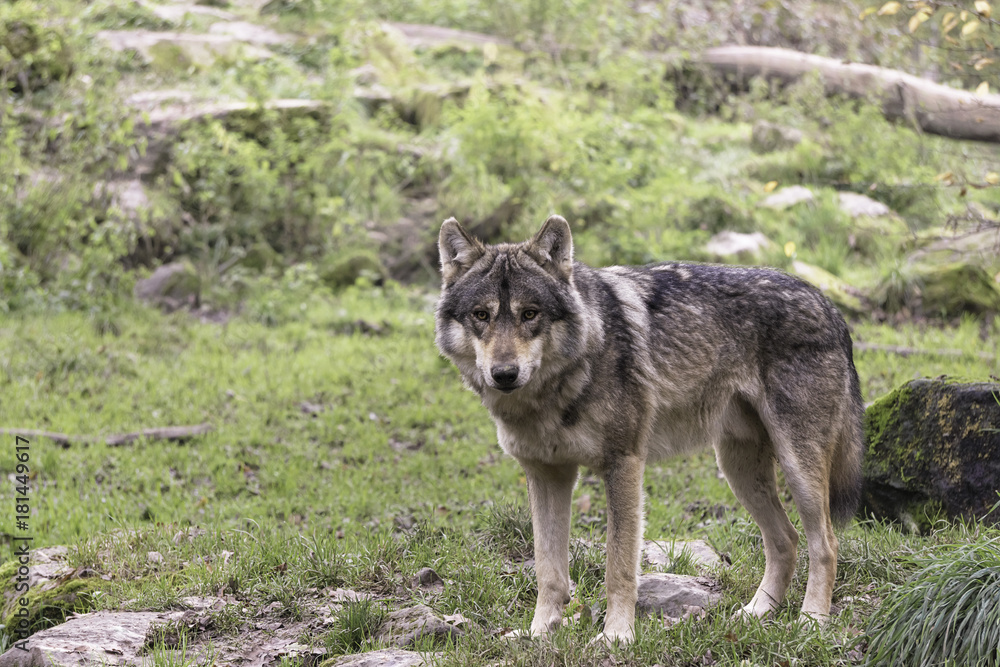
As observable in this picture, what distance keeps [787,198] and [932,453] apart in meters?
8.00

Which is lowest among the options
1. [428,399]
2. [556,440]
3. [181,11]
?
[428,399]

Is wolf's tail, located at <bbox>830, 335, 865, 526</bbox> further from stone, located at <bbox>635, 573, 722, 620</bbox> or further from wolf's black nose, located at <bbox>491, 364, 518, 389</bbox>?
wolf's black nose, located at <bbox>491, 364, 518, 389</bbox>

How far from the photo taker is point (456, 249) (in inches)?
185

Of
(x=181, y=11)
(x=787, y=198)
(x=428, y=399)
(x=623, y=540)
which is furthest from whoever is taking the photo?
(x=181, y=11)

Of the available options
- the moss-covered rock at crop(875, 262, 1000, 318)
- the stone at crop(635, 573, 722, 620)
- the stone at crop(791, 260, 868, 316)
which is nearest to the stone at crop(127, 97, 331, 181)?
the stone at crop(791, 260, 868, 316)

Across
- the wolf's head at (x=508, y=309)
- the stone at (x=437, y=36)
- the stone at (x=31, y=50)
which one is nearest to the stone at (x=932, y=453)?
the wolf's head at (x=508, y=309)

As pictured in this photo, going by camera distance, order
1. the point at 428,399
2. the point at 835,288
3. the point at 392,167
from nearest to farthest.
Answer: the point at 428,399 < the point at 835,288 < the point at 392,167

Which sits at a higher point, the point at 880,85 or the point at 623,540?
the point at 880,85

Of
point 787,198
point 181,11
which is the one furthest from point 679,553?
point 181,11

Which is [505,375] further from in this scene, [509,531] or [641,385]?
[509,531]

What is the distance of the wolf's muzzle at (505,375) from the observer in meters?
4.00

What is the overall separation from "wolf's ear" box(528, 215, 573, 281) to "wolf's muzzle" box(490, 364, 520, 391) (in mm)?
768

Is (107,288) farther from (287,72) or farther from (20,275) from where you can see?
(287,72)

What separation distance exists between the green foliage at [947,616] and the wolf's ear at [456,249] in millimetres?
2753
